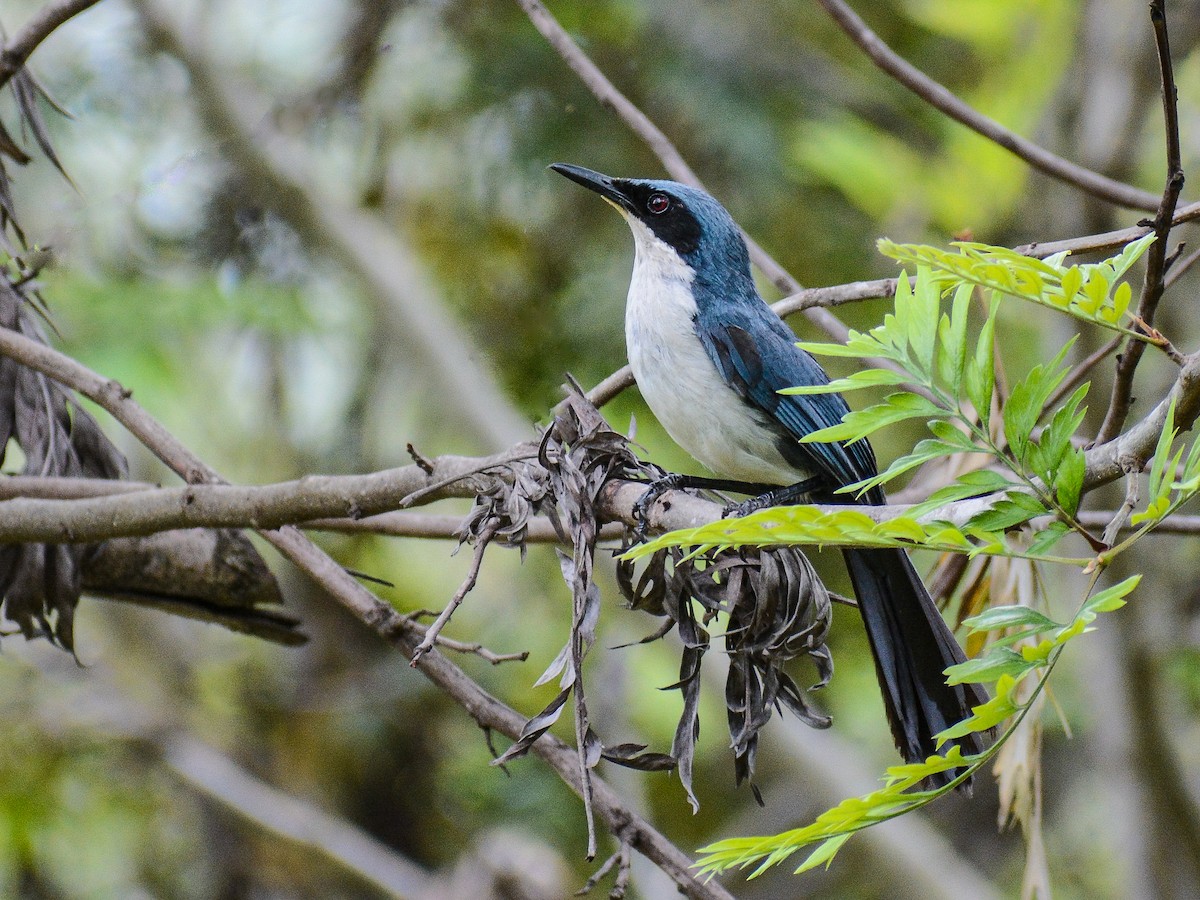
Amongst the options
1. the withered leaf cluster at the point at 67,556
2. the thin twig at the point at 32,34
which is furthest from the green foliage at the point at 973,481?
the thin twig at the point at 32,34

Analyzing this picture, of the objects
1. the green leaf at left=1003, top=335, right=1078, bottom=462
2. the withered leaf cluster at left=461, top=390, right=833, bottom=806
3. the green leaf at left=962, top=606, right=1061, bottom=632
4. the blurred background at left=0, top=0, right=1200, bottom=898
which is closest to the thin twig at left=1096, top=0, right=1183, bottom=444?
the green leaf at left=1003, top=335, right=1078, bottom=462

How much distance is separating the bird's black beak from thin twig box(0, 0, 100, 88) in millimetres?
1267

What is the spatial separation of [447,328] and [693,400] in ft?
10.9

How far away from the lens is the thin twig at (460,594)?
182cm

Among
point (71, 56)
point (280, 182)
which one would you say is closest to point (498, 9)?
point (280, 182)

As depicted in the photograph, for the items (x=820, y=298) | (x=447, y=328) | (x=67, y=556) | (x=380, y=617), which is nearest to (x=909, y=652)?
(x=820, y=298)

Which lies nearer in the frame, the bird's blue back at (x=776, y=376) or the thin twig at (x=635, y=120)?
the bird's blue back at (x=776, y=376)

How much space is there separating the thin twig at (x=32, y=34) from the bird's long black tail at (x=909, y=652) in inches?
87.1

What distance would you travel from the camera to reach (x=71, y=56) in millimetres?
6195

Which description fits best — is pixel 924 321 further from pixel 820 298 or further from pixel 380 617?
pixel 380 617

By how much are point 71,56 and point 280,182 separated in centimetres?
133

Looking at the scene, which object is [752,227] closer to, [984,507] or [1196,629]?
[1196,629]

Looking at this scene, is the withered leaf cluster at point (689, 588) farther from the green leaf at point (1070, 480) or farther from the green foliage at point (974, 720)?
the green leaf at point (1070, 480)

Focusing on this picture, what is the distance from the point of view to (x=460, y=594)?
184 centimetres
